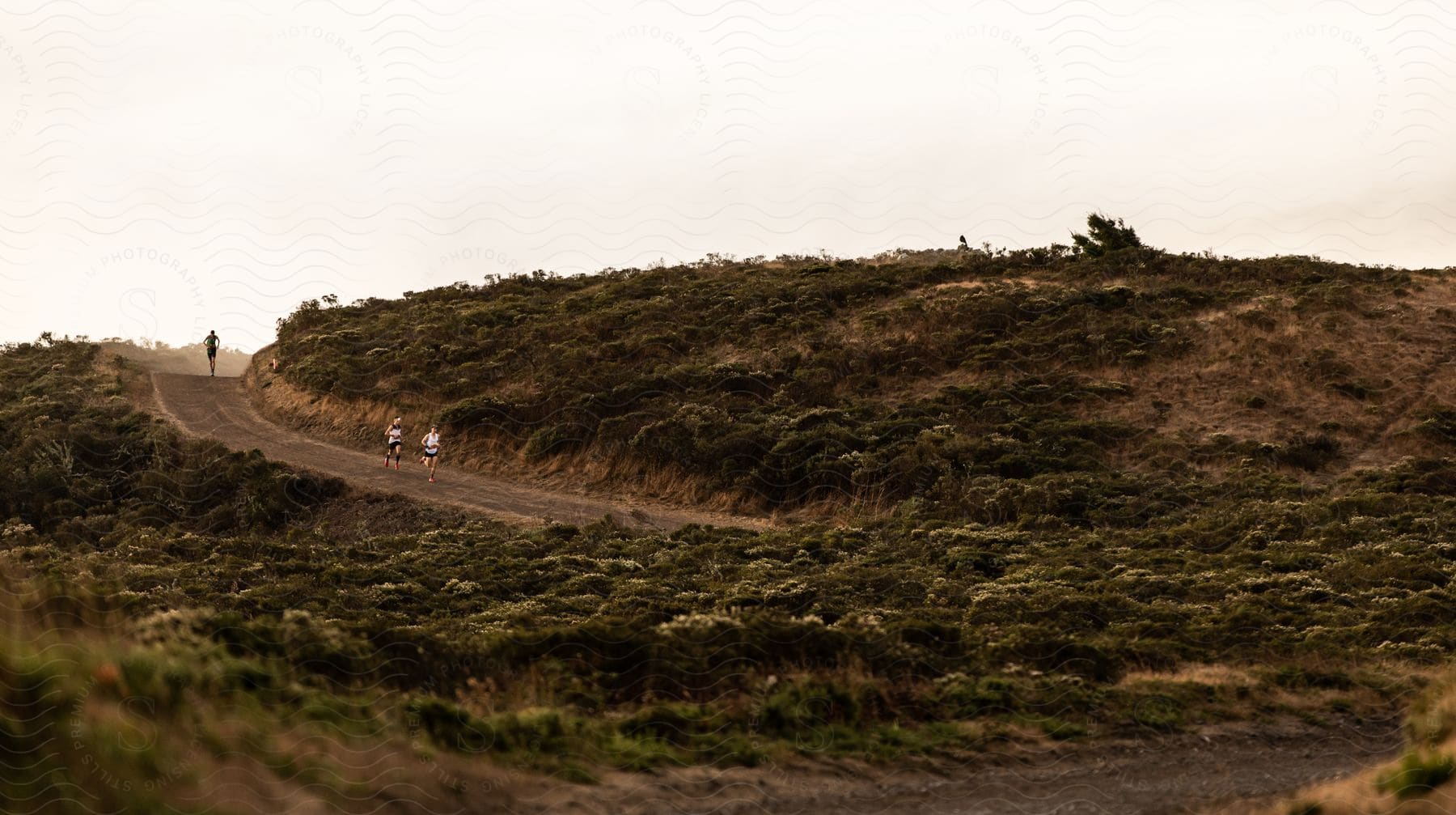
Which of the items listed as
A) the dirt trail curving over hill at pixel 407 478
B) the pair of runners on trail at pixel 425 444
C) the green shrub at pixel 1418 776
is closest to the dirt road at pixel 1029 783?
the green shrub at pixel 1418 776

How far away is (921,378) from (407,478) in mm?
14184

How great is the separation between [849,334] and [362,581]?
2034 centimetres

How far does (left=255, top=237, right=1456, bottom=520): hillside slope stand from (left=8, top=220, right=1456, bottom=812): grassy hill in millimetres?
147

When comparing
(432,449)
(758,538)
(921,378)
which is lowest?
(758,538)

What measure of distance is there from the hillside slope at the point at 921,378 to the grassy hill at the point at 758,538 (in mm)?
147

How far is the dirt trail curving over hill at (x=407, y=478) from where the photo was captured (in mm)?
24487

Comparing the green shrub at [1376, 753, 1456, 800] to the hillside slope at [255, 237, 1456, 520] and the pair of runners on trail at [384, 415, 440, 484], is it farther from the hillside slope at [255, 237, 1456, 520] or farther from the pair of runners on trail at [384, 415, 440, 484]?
the pair of runners on trail at [384, 415, 440, 484]

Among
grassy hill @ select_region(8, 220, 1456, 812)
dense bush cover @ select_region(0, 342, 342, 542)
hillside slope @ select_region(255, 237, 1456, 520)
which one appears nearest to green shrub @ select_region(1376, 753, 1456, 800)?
grassy hill @ select_region(8, 220, 1456, 812)

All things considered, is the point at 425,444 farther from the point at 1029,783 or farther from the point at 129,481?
the point at 1029,783

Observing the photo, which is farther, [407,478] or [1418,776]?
[407,478]

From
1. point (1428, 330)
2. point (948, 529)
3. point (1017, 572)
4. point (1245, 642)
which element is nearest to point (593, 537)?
point (948, 529)

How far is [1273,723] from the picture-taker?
36.1 ft

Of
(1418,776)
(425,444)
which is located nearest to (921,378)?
(425,444)

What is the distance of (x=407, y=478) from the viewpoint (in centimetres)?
2742
